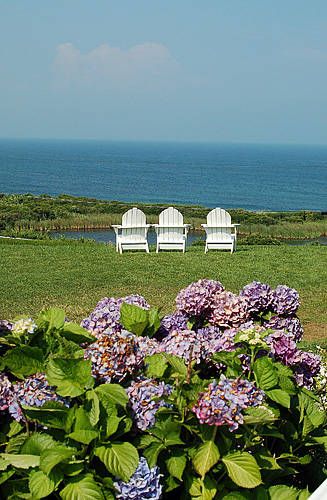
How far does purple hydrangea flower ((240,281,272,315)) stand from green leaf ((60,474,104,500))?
1260mm

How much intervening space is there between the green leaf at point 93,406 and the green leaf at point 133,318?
58cm

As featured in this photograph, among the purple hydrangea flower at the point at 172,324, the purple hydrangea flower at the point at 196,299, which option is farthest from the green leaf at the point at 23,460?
the purple hydrangea flower at the point at 196,299

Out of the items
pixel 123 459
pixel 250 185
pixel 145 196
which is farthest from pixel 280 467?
pixel 250 185

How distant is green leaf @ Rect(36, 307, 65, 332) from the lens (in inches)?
109

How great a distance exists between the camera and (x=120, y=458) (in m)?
2.17

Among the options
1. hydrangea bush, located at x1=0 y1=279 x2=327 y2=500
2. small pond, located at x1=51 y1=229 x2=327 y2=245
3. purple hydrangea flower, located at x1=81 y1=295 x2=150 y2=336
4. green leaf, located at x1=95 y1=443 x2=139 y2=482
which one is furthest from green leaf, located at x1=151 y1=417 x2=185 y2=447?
small pond, located at x1=51 y1=229 x2=327 y2=245

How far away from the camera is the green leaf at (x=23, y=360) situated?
2475mm

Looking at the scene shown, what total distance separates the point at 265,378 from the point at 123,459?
25.9 inches

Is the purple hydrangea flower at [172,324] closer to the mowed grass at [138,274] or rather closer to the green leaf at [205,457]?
the green leaf at [205,457]

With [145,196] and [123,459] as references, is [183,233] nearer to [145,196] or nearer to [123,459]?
[123,459]

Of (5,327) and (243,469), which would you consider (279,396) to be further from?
(5,327)

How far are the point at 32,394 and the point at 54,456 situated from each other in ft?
0.83

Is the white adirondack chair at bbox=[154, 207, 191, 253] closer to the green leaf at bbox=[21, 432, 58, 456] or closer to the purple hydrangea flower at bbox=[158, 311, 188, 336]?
the purple hydrangea flower at bbox=[158, 311, 188, 336]

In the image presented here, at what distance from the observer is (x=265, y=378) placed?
2.51 m
